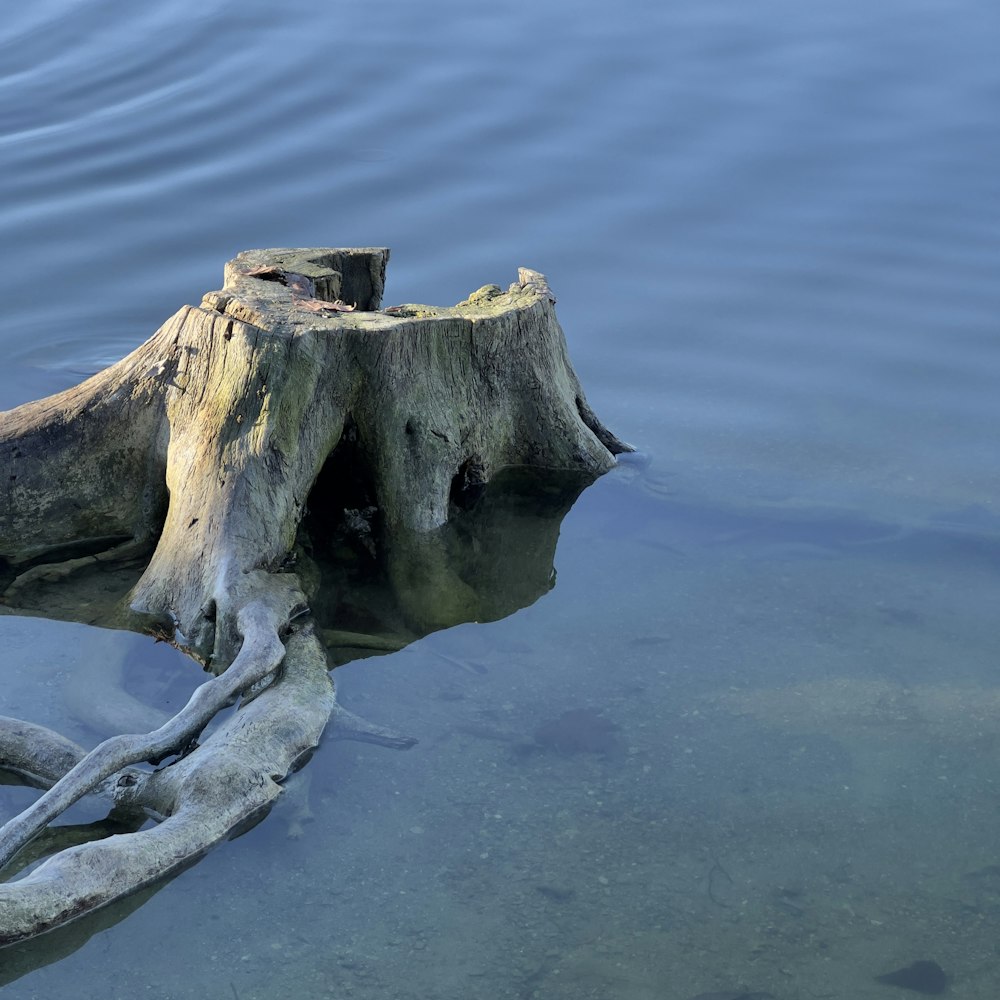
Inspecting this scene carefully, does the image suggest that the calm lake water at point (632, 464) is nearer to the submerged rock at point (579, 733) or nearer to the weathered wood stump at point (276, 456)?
the submerged rock at point (579, 733)

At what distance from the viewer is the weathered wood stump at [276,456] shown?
5176mm

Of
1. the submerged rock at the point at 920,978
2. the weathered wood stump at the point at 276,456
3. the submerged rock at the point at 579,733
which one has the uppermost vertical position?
the weathered wood stump at the point at 276,456

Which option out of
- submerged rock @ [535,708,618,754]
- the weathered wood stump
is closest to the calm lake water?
submerged rock @ [535,708,618,754]

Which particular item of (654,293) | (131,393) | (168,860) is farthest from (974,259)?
(168,860)

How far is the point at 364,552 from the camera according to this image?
591 centimetres

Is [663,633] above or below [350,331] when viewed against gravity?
below

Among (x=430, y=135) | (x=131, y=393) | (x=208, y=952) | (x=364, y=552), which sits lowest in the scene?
(x=208, y=952)

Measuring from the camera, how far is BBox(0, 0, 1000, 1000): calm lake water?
156 inches

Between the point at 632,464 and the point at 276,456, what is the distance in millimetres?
2026

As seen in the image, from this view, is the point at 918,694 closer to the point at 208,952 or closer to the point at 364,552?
the point at 364,552

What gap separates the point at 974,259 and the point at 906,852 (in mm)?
5779

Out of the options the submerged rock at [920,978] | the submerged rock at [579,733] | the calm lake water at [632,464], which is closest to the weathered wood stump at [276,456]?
the calm lake water at [632,464]

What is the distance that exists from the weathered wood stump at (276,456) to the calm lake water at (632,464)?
0.29 meters

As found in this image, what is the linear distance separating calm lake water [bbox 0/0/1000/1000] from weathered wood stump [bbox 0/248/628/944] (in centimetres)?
29
